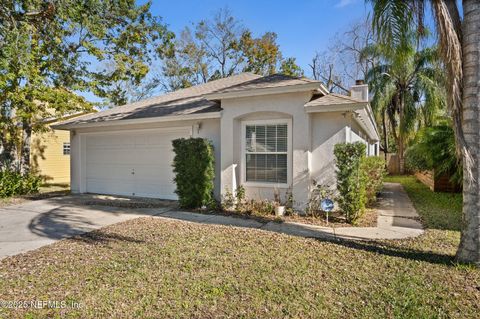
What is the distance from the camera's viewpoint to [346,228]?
679 centimetres

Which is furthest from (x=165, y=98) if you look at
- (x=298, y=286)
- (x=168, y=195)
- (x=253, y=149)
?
(x=298, y=286)

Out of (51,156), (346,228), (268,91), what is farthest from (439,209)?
(51,156)

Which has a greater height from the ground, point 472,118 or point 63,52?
point 63,52

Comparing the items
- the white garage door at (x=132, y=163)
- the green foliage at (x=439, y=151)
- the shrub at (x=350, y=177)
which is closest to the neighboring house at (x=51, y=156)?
the white garage door at (x=132, y=163)

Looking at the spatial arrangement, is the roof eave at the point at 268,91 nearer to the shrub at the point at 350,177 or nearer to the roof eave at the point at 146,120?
the roof eave at the point at 146,120

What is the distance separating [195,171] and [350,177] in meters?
4.33

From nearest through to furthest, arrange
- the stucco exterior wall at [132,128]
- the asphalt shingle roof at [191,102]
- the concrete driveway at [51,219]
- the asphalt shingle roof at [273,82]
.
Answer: the concrete driveway at [51,219] < the asphalt shingle roof at [273,82] < the asphalt shingle roof at [191,102] < the stucco exterior wall at [132,128]

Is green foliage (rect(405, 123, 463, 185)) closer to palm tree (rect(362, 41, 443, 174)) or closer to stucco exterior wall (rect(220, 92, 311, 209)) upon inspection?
stucco exterior wall (rect(220, 92, 311, 209))

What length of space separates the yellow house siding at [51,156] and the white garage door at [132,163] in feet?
29.3

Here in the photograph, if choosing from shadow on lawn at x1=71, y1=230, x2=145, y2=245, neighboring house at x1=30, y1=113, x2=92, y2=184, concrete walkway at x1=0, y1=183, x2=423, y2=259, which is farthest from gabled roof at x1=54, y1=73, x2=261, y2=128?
neighboring house at x1=30, y1=113, x2=92, y2=184

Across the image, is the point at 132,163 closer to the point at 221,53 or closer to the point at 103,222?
the point at 103,222

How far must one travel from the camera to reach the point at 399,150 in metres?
21.9

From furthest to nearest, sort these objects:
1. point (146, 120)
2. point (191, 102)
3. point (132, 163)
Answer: point (191, 102), point (132, 163), point (146, 120)

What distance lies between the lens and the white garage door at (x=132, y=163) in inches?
428
